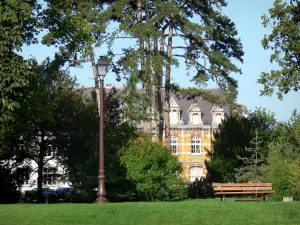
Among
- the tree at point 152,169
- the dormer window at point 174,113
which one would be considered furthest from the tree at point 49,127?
the dormer window at point 174,113

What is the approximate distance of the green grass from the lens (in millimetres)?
16172

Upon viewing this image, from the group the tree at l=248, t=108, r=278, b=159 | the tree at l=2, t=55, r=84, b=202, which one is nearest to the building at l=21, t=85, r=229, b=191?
the tree at l=248, t=108, r=278, b=159

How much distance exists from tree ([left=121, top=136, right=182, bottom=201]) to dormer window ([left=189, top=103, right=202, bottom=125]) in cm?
5385

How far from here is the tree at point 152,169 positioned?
27.9 m

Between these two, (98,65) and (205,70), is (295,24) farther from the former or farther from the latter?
(98,65)

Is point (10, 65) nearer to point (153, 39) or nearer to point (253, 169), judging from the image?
point (153, 39)

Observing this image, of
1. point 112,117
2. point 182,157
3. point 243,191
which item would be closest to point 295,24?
point 112,117

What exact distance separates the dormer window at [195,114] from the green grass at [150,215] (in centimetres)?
6461

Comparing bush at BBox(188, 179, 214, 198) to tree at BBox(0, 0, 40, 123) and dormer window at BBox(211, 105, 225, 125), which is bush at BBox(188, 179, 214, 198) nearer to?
tree at BBox(0, 0, 40, 123)

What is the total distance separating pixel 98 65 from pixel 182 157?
60.7m

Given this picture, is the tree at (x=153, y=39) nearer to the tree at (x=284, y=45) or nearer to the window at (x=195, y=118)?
the tree at (x=284, y=45)

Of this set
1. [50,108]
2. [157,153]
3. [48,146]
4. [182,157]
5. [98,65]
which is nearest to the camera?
[98,65]

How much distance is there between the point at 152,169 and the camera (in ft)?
91.5

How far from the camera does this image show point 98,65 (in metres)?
22.6
